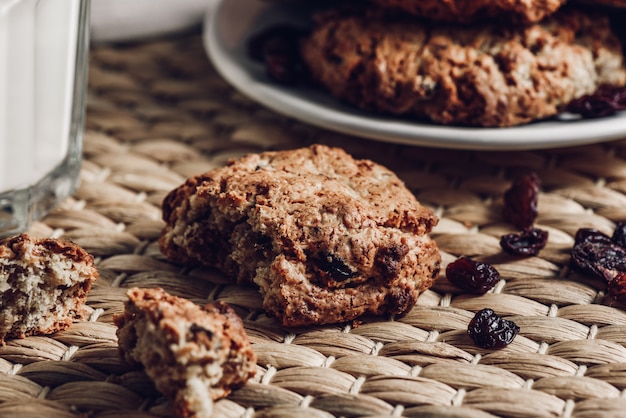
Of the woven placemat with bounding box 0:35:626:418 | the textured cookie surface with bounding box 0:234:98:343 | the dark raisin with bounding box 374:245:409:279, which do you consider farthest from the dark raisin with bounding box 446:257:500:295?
the textured cookie surface with bounding box 0:234:98:343

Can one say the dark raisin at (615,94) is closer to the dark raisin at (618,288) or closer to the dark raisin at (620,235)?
the dark raisin at (620,235)

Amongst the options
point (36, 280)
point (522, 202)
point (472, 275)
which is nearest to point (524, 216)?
point (522, 202)

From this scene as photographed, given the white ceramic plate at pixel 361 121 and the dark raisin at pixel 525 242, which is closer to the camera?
the dark raisin at pixel 525 242

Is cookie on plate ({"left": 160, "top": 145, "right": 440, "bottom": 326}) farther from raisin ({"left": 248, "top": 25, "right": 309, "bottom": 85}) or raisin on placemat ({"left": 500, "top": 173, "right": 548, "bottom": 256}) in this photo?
raisin ({"left": 248, "top": 25, "right": 309, "bottom": 85})

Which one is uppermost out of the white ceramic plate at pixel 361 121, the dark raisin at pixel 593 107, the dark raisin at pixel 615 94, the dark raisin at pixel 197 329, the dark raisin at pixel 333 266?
the dark raisin at pixel 615 94

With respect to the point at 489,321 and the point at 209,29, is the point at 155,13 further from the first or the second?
the point at 489,321

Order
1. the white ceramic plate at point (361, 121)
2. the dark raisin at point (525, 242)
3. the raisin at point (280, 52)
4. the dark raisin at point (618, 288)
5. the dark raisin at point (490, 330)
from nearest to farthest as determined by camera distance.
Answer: the dark raisin at point (490, 330) → the dark raisin at point (618, 288) → the dark raisin at point (525, 242) → the white ceramic plate at point (361, 121) → the raisin at point (280, 52)

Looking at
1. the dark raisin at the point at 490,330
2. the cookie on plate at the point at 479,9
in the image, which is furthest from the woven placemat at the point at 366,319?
the cookie on plate at the point at 479,9
